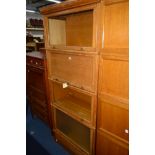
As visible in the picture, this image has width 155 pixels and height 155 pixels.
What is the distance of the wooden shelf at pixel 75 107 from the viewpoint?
158cm

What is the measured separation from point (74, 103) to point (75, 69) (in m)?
0.54

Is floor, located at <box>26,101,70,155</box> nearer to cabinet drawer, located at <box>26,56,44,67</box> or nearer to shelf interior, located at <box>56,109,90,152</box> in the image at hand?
shelf interior, located at <box>56,109,90,152</box>

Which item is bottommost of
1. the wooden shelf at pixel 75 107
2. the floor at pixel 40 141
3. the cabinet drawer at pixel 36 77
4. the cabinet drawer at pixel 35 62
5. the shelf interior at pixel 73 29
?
the floor at pixel 40 141

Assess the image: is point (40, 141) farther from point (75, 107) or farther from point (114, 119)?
point (114, 119)

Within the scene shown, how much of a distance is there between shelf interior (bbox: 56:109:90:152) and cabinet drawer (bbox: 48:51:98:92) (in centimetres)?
49

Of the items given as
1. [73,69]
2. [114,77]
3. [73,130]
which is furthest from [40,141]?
[114,77]

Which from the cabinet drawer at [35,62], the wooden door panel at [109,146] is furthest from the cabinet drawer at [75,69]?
the wooden door panel at [109,146]

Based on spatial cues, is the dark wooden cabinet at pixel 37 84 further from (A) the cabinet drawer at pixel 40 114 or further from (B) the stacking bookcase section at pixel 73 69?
(B) the stacking bookcase section at pixel 73 69

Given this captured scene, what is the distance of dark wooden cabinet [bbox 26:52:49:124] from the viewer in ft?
6.47

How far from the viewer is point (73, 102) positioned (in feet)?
6.15

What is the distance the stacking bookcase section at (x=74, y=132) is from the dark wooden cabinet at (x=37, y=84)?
33 centimetres
